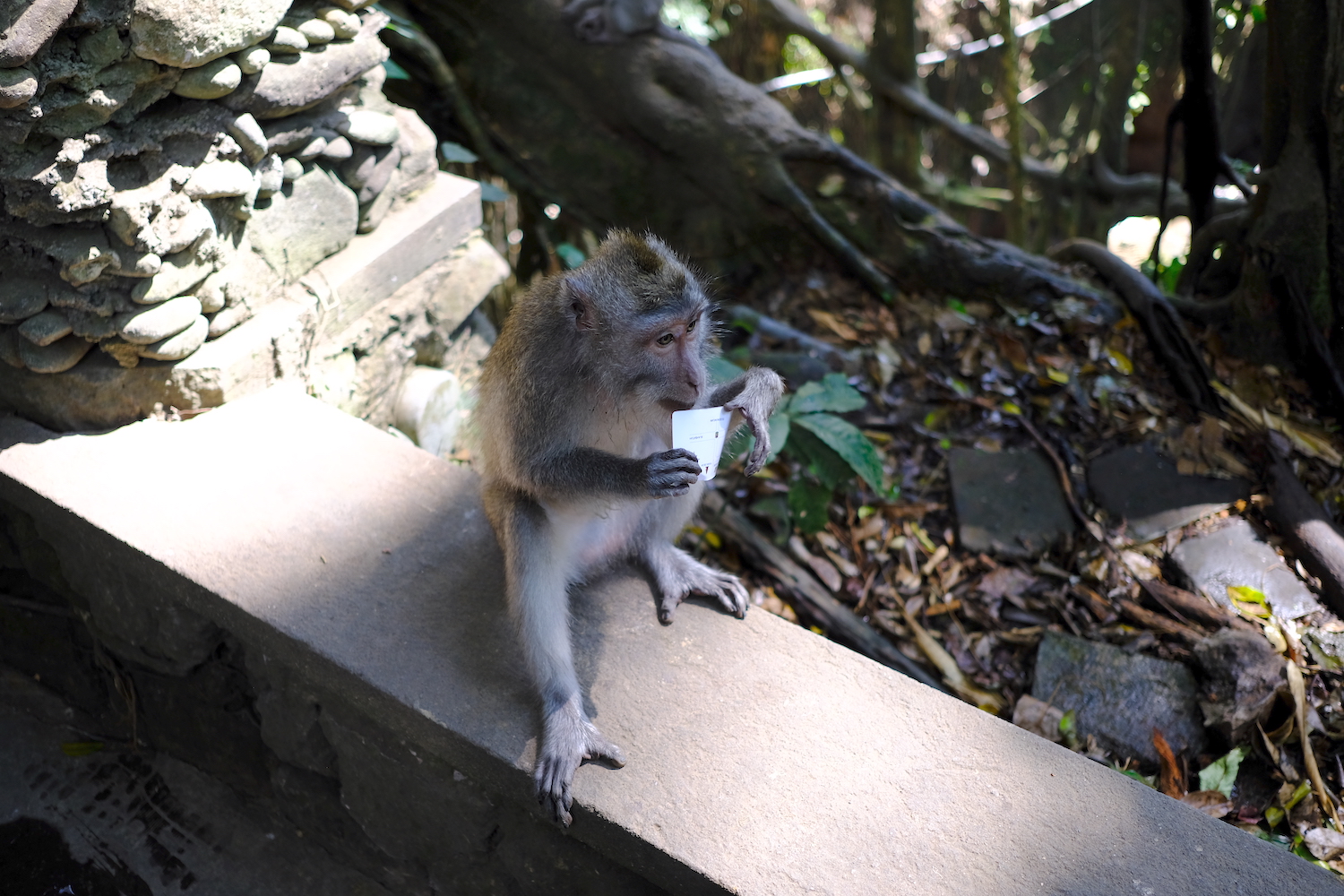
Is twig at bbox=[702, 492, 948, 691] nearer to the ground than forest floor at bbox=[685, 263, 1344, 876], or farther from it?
nearer to the ground

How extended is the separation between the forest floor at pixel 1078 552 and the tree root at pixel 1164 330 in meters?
0.07

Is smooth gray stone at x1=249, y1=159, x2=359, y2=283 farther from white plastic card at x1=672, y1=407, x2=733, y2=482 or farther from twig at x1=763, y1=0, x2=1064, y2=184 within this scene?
twig at x1=763, y1=0, x2=1064, y2=184

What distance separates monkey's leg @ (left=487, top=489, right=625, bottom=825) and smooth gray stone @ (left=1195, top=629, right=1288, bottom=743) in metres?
1.82

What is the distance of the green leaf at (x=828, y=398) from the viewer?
3.18 metres

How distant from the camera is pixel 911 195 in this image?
4.68 m

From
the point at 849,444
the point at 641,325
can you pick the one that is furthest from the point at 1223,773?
the point at 641,325

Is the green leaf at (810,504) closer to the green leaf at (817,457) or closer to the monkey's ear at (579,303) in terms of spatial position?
the green leaf at (817,457)

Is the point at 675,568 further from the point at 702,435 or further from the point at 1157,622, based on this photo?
the point at 1157,622

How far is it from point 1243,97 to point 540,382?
A: 6.06m

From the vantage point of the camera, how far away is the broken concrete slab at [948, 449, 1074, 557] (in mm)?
3369

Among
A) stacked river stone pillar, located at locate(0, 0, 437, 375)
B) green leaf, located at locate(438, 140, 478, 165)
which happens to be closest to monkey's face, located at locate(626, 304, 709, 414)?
stacked river stone pillar, located at locate(0, 0, 437, 375)

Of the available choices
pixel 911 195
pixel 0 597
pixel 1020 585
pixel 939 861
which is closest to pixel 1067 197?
pixel 911 195

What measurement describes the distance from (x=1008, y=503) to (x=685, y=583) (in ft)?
5.40

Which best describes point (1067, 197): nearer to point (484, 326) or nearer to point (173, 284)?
point (484, 326)
